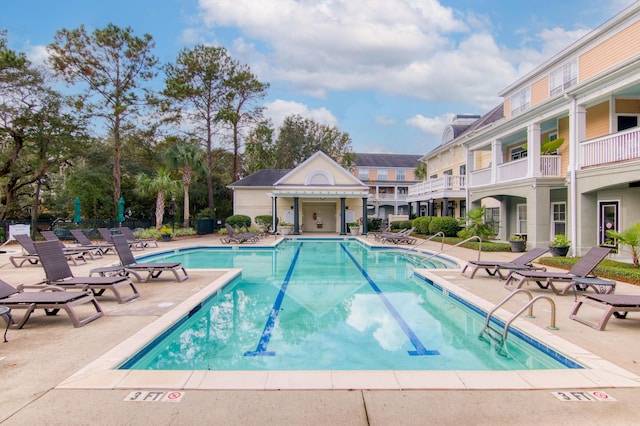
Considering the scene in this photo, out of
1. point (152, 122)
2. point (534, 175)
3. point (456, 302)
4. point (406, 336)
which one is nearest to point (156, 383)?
point (406, 336)

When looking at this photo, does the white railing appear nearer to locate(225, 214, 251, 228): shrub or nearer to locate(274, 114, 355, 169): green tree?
locate(225, 214, 251, 228): shrub

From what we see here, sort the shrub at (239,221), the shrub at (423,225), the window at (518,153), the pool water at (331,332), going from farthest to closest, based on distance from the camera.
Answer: the shrub at (239,221)
the shrub at (423,225)
the window at (518,153)
the pool water at (331,332)

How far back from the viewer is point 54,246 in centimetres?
766

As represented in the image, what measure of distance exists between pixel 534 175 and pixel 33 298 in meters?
16.1

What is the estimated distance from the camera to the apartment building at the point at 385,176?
4944cm

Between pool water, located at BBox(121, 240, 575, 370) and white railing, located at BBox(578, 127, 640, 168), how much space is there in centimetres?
760

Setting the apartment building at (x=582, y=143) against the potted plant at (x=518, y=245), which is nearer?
the apartment building at (x=582, y=143)

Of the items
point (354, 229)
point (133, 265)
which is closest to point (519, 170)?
point (354, 229)

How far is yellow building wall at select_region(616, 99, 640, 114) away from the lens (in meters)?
13.7

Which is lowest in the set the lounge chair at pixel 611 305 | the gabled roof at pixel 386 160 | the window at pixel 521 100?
the lounge chair at pixel 611 305

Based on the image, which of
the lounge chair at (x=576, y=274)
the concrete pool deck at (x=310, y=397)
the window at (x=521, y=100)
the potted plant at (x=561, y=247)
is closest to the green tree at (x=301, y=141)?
the window at (x=521, y=100)

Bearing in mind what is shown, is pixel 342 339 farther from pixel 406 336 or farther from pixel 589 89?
pixel 589 89

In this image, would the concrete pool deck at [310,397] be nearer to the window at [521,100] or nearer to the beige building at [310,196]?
the window at [521,100]

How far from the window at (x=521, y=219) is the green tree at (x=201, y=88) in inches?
902
